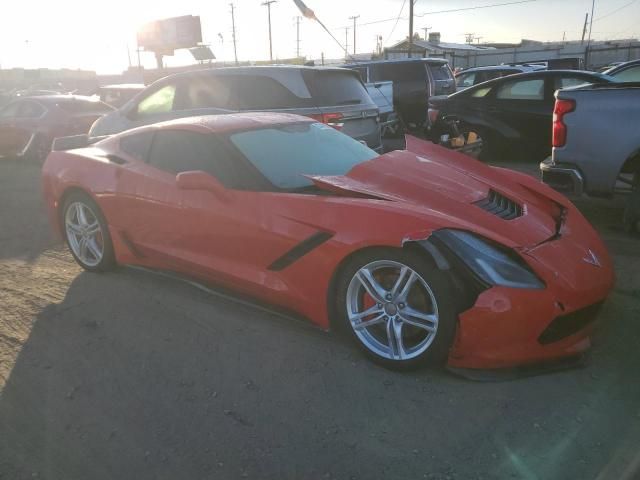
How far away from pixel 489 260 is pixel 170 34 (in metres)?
47.1

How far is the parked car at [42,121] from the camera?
11.3 m

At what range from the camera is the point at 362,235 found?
2.95 metres

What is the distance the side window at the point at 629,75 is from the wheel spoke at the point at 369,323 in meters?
9.85

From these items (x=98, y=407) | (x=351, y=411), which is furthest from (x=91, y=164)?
(x=351, y=411)

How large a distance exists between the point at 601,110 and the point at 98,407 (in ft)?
15.4

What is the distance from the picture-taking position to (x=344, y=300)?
121 inches

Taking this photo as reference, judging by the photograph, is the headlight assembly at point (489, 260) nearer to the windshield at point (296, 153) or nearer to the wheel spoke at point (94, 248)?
the windshield at point (296, 153)

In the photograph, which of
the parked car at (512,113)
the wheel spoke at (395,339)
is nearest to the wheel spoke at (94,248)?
the wheel spoke at (395,339)

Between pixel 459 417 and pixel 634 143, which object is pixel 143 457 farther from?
pixel 634 143

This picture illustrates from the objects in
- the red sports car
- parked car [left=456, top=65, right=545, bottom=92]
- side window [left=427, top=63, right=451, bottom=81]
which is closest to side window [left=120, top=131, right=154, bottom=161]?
the red sports car

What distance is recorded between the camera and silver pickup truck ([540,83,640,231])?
4879 millimetres

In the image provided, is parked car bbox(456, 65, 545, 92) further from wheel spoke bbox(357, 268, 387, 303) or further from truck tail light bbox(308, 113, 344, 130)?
wheel spoke bbox(357, 268, 387, 303)

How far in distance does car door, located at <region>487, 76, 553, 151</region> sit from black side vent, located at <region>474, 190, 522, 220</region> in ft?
20.0

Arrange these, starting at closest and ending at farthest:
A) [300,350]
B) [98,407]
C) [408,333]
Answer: [98,407], [408,333], [300,350]
